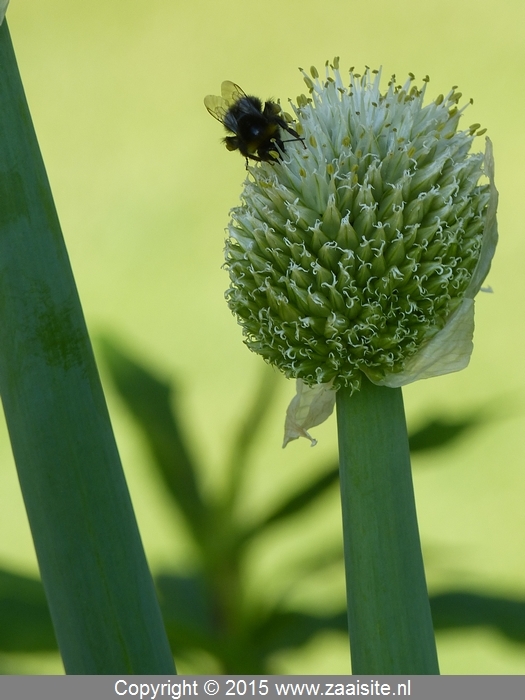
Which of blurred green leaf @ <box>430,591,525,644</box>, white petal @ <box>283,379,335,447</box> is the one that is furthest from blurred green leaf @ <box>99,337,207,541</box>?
white petal @ <box>283,379,335,447</box>

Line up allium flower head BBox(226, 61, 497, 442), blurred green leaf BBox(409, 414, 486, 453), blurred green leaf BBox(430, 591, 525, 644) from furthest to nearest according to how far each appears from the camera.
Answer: blurred green leaf BBox(409, 414, 486, 453)
blurred green leaf BBox(430, 591, 525, 644)
allium flower head BBox(226, 61, 497, 442)

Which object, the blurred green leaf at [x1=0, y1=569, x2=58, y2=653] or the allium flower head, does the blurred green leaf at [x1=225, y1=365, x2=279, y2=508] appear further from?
the allium flower head

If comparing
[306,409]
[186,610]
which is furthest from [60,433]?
[186,610]

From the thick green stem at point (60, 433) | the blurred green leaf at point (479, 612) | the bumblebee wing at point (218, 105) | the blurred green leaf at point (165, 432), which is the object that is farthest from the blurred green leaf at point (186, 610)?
the bumblebee wing at point (218, 105)

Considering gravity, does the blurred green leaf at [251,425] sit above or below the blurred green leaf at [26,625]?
above

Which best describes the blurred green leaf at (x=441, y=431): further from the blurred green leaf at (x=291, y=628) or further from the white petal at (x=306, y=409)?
the white petal at (x=306, y=409)

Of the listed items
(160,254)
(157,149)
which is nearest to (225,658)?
(160,254)

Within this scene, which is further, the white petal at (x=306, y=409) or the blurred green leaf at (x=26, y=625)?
the blurred green leaf at (x=26, y=625)
